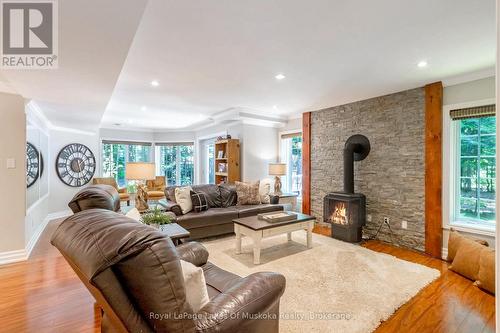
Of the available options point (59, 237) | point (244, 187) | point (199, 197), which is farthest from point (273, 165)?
point (59, 237)

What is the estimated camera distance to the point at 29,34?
6.05 ft

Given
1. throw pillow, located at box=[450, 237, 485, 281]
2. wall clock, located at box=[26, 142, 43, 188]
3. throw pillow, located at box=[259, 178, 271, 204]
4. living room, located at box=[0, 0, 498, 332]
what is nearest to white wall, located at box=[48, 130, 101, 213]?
living room, located at box=[0, 0, 498, 332]

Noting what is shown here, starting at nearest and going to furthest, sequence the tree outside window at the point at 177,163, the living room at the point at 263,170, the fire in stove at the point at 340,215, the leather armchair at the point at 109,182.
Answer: the living room at the point at 263,170, the fire in stove at the point at 340,215, the leather armchair at the point at 109,182, the tree outside window at the point at 177,163

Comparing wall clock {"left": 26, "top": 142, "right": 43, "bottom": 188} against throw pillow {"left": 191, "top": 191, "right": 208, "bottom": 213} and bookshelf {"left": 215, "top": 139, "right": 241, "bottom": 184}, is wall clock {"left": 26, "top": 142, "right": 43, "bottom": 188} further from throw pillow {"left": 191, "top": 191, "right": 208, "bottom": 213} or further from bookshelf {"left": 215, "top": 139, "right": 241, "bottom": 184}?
bookshelf {"left": 215, "top": 139, "right": 241, "bottom": 184}

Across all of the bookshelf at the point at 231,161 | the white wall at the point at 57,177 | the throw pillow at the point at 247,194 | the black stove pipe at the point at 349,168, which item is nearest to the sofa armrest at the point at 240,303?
the black stove pipe at the point at 349,168

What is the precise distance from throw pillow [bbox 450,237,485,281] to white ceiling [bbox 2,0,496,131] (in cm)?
216

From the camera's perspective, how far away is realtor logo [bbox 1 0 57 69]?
5.12ft

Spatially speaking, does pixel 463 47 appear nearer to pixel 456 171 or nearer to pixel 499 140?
pixel 456 171

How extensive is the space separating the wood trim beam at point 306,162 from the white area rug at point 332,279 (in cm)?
140

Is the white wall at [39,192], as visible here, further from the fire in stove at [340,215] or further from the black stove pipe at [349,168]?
the black stove pipe at [349,168]

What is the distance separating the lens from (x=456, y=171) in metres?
3.44

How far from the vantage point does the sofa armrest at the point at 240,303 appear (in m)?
1.08

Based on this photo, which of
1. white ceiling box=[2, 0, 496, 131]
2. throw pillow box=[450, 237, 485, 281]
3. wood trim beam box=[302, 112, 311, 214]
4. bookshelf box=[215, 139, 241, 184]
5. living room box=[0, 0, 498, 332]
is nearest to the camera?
living room box=[0, 0, 498, 332]

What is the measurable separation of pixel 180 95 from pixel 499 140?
4.22 m
